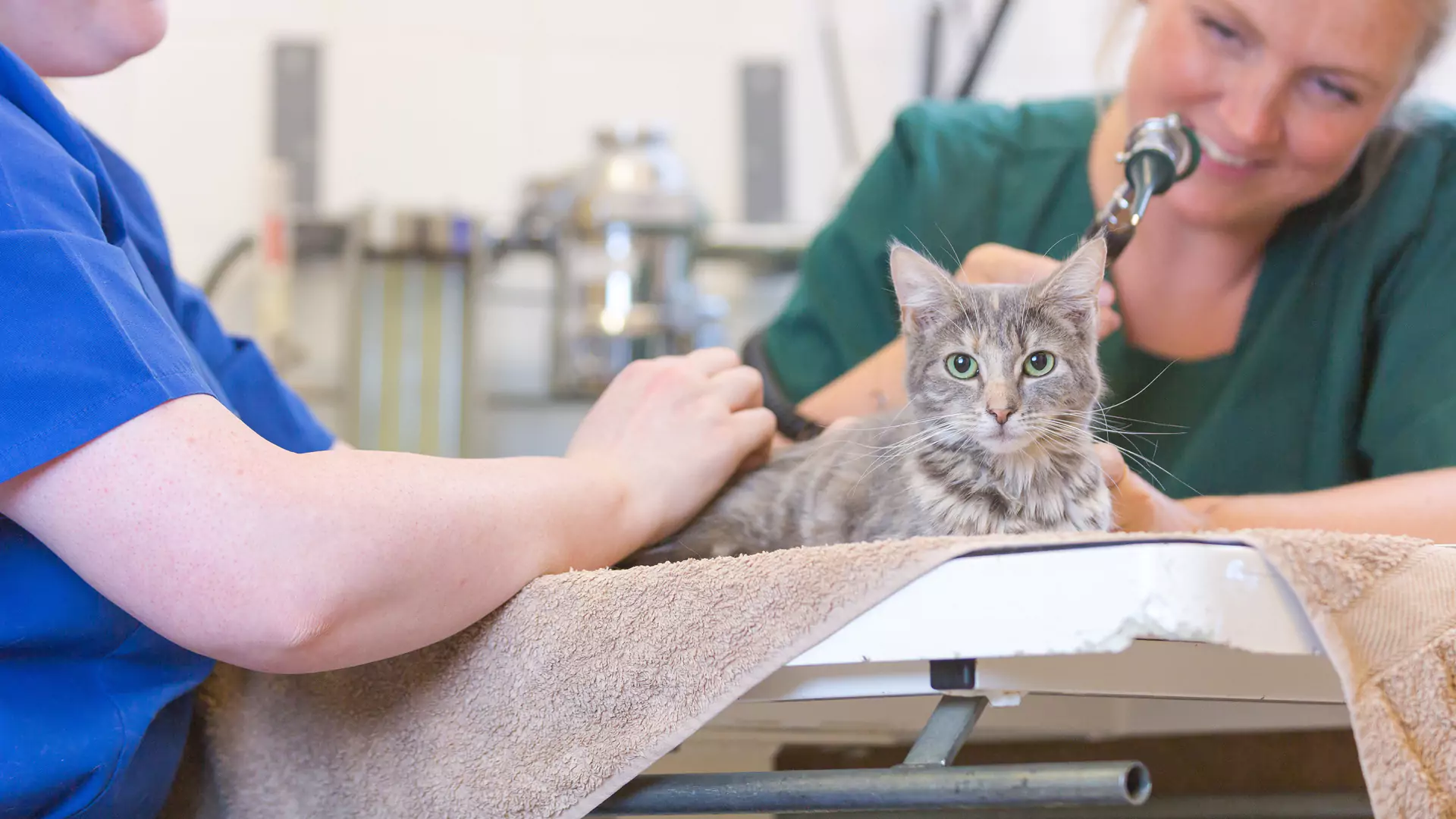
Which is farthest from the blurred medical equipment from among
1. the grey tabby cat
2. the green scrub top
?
the grey tabby cat

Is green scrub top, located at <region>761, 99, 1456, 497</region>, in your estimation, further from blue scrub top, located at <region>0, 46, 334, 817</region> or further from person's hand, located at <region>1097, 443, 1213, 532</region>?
blue scrub top, located at <region>0, 46, 334, 817</region>

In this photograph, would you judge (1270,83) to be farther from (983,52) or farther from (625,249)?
(625,249)

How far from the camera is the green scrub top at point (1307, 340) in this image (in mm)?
1142

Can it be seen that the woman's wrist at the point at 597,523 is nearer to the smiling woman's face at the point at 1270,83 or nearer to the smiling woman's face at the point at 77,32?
the smiling woman's face at the point at 77,32

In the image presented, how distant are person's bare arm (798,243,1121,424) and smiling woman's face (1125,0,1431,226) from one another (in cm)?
17

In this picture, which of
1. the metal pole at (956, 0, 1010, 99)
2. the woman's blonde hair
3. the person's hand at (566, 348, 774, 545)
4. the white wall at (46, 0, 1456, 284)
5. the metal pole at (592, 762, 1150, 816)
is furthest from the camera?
the white wall at (46, 0, 1456, 284)

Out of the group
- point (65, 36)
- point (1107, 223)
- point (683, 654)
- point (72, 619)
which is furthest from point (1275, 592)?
point (65, 36)

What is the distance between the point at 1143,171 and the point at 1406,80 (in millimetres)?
318

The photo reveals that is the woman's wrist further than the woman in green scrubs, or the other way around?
the woman in green scrubs

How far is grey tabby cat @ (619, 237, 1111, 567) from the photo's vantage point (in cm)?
88

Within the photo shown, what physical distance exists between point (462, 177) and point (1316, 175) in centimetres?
193

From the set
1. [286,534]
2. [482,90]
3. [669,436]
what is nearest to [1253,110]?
[669,436]

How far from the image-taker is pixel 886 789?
0.58m

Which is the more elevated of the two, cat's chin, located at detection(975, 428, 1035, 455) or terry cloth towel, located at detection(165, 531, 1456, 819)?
cat's chin, located at detection(975, 428, 1035, 455)
